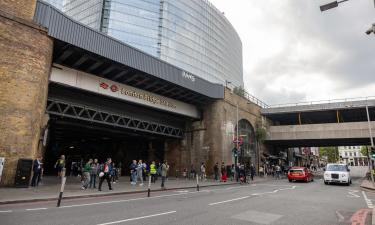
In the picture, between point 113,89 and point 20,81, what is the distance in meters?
7.77

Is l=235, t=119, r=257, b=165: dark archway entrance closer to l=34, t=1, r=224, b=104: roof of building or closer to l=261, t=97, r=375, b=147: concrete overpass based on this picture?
l=261, t=97, r=375, b=147: concrete overpass

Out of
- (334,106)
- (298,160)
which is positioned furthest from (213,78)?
(334,106)

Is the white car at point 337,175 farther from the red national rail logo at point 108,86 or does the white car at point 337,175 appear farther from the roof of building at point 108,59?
the red national rail logo at point 108,86

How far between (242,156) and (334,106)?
15.2 metres

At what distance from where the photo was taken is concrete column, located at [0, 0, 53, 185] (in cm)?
1417

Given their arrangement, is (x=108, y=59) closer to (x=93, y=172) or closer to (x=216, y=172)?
(x=93, y=172)

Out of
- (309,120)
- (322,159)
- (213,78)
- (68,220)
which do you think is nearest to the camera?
(68,220)

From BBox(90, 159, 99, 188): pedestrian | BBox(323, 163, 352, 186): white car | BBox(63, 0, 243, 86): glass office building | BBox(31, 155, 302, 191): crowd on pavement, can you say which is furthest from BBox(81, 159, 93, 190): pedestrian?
BBox(63, 0, 243, 86): glass office building

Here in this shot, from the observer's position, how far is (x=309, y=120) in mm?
47875

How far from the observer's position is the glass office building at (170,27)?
247 feet

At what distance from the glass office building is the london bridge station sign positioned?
173 feet

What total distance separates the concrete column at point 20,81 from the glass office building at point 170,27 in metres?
61.0

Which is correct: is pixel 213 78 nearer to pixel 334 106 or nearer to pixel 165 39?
pixel 165 39

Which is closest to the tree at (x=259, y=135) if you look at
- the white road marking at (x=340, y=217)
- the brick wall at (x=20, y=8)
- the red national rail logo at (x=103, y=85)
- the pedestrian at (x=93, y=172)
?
the red national rail logo at (x=103, y=85)
